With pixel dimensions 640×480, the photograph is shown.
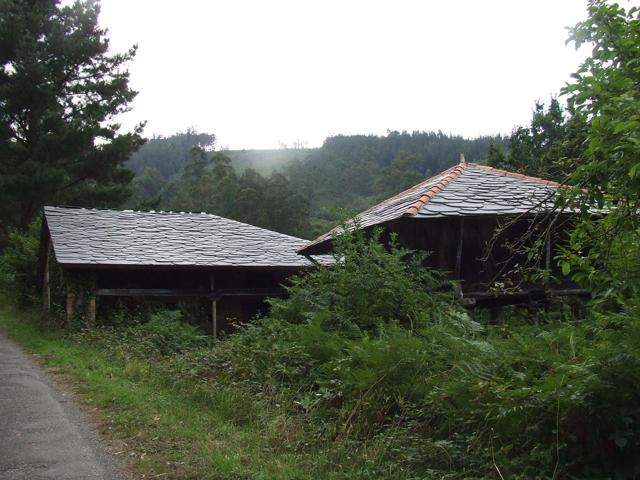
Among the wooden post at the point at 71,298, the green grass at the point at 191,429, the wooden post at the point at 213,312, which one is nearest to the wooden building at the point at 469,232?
the green grass at the point at 191,429

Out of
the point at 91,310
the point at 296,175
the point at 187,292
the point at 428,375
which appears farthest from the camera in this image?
the point at 296,175

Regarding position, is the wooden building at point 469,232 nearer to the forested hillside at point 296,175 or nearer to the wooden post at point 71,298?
the wooden post at point 71,298

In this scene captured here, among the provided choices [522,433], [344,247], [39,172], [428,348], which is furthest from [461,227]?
[39,172]

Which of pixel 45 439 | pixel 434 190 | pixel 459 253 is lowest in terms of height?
pixel 45 439

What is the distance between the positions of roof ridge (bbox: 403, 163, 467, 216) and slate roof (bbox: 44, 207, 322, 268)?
6.08m

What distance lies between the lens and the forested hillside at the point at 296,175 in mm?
48031

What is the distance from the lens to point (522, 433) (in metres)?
4.37

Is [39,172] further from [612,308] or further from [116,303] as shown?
[612,308]

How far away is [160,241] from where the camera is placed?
17969mm

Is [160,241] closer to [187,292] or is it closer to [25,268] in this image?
[187,292]

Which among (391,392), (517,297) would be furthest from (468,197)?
(391,392)

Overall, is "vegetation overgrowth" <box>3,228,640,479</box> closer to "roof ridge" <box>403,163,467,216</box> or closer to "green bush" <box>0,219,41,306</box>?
"roof ridge" <box>403,163,467,216</box>

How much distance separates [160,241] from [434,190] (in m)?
10.00

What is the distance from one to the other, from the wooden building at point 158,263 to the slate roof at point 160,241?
26mm
